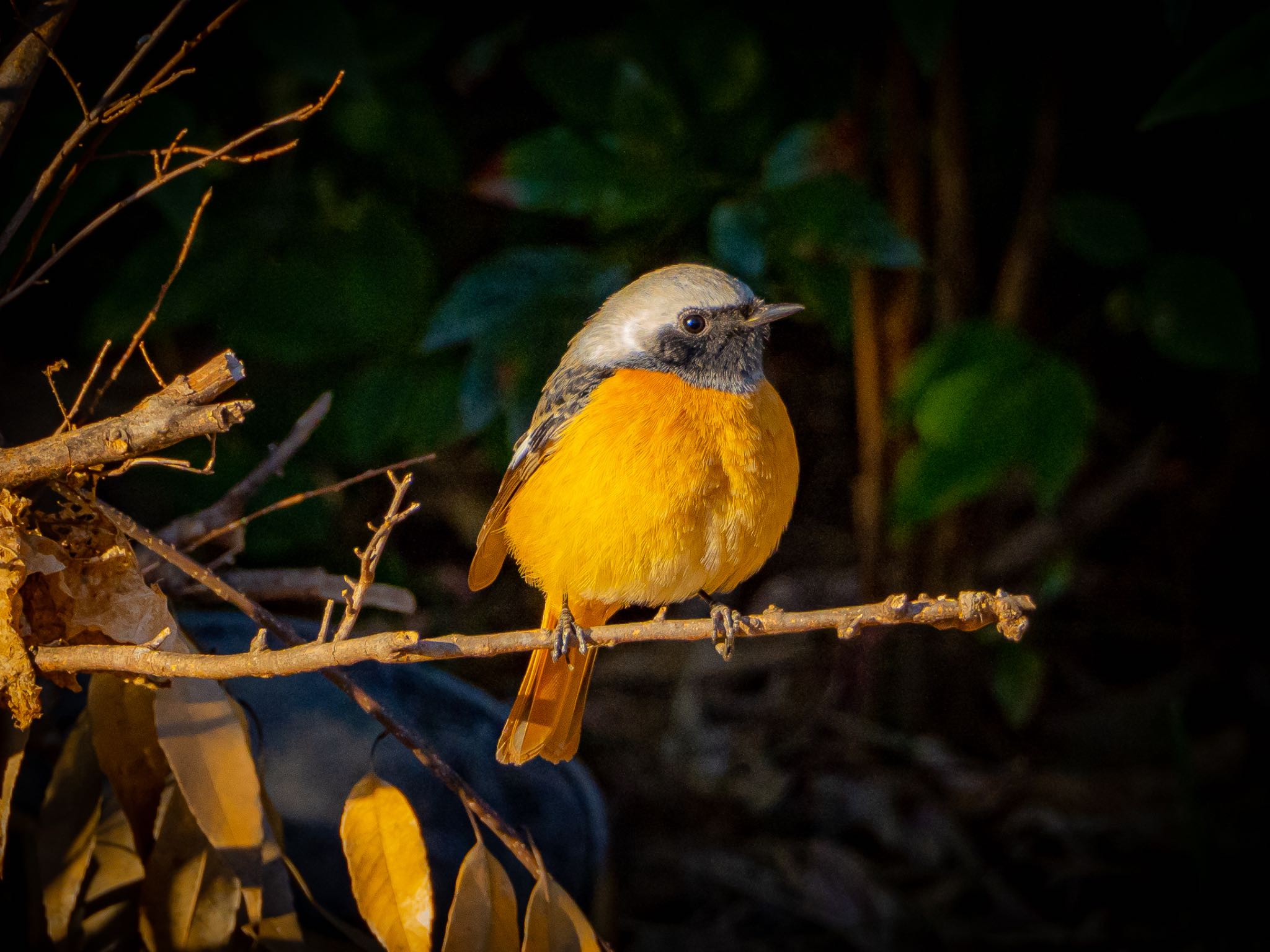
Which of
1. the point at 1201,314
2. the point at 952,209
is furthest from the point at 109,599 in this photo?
the point at 952,209

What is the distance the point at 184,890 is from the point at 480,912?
0.43 m

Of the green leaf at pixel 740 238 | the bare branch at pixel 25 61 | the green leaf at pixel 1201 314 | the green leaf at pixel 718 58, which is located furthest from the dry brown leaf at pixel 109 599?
the green leaf at pixel 1201 314

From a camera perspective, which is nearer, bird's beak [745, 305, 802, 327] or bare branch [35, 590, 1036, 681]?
bare branch [35, 590, 1036, 681]

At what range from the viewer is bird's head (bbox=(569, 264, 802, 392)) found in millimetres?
1139

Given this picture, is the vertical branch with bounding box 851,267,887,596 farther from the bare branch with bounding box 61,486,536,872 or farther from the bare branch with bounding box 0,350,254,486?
the bare branch with bounding box 0,350,254,486

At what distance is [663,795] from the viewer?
8.13ft

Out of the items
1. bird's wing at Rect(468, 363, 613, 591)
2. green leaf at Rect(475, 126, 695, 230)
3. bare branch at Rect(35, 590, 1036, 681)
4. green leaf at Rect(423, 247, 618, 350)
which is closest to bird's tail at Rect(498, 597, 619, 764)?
bird's wing at Rect(468, 363, 613, 591)

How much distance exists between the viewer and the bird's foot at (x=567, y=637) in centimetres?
106

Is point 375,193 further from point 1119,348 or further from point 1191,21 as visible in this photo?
point 1119,348

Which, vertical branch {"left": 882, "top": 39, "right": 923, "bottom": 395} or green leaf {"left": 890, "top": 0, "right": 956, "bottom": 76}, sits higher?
green leaf {"left": 890, "top": 0, "right": 956, "bottom": 76}

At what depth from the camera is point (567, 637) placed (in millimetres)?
1096

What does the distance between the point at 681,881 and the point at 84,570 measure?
1573 mm

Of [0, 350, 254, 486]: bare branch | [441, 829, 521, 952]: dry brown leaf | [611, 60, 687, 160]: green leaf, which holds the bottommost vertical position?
[441, 829, 521, 952]: dry brown leaf

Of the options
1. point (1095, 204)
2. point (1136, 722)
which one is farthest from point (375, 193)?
point (1136, 722)
